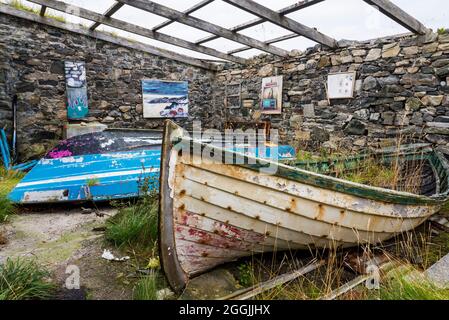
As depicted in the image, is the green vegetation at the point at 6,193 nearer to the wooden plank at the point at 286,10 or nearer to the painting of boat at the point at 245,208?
the painting of boat at the point at 245,208

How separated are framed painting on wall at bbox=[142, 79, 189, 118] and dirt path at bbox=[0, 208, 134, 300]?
210 inches

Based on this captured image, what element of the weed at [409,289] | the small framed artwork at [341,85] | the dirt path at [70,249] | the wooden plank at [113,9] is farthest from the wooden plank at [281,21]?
the weed at [409,289]

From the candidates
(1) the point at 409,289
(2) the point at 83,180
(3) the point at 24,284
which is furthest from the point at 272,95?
(3) the point at 24,284

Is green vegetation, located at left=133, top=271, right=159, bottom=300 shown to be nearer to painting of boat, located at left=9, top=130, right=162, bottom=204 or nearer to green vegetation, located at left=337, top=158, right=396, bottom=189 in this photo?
painting of boat, located at left=9, top=130, right=162, bottom=204

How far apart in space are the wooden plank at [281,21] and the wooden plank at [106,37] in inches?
178

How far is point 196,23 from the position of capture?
19.6 feet

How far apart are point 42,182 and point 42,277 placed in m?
1.99

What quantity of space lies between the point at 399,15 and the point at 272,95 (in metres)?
3.87

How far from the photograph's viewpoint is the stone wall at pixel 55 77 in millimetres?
6727

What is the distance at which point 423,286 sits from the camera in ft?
6.50

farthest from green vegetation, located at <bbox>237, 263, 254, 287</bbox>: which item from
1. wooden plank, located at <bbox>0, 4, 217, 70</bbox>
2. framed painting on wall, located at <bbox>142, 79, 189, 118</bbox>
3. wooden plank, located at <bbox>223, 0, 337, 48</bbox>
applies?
wooden plank, located at <bbox>0, 4, 217, 70</bbox>

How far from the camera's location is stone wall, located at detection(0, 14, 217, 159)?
22.1 ft

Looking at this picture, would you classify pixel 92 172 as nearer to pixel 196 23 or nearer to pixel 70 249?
pixel 70 249
